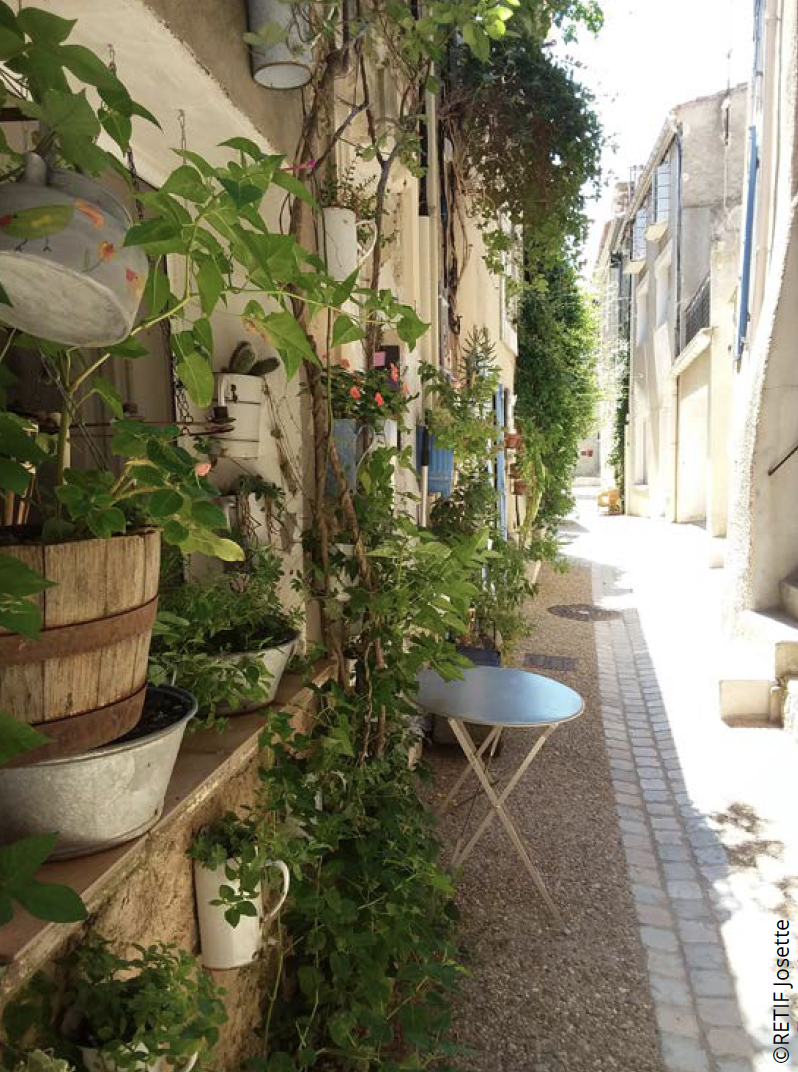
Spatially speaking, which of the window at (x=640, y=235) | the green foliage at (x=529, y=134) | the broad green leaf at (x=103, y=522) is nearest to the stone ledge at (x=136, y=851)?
the broad green leaf at (x=103, y=522)

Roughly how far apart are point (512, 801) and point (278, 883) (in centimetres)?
252

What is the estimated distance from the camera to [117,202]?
105 cm

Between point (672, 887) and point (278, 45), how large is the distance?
3.53 m

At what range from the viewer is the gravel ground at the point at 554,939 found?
2.51 meters

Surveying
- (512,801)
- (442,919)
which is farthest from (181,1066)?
(512,801)

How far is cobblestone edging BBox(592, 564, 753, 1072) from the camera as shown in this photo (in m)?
2.55

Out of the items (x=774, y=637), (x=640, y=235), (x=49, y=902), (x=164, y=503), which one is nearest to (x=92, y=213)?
(x=164, y=503)

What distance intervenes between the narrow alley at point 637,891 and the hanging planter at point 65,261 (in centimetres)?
237

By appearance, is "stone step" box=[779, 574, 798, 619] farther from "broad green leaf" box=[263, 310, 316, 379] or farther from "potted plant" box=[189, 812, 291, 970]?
"broad green leaf" box=[263, 310, 316, 379]

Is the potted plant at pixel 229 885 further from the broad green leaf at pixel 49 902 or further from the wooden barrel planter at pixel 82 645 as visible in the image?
the broad green leaf at pixel 49 902

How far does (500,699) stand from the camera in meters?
3.26

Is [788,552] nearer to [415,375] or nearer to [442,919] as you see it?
[415,375]

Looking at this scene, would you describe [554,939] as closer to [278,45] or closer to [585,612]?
[278,45]

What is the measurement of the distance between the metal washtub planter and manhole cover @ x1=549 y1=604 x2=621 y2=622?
24.9 ft
